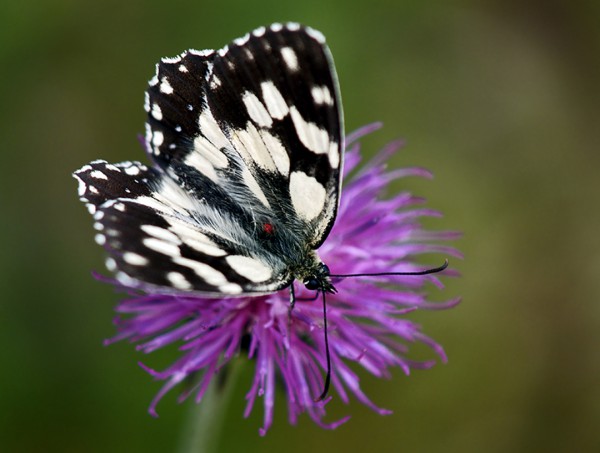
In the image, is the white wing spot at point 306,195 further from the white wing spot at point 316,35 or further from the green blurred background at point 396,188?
the green blurred background at point 396,188

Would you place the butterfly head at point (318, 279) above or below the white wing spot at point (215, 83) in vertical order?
below

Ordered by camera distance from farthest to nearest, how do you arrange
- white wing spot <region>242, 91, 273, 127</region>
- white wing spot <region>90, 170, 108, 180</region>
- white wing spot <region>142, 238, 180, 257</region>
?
white wing spot <region>242, 91, 273, 127</region>
white wing spot <region>90, 170, 108, 180</region>
white wing spot <region>142, 238, 180, 257</region>

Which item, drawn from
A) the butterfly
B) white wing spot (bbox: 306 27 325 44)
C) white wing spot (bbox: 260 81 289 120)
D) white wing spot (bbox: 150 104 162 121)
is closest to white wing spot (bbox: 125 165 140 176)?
the butterfly

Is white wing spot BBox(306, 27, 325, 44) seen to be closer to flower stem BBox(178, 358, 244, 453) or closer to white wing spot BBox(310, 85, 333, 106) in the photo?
white wing spot BBox(310, 85, 333, 106)

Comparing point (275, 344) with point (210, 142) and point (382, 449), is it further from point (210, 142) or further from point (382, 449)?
point (382, 449)

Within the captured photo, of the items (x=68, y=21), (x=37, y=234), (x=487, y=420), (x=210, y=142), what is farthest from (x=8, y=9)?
(x=487, y=420)

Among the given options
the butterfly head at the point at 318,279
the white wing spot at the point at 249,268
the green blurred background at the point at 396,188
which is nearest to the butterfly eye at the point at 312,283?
the butterfly head at the point at 318,279
